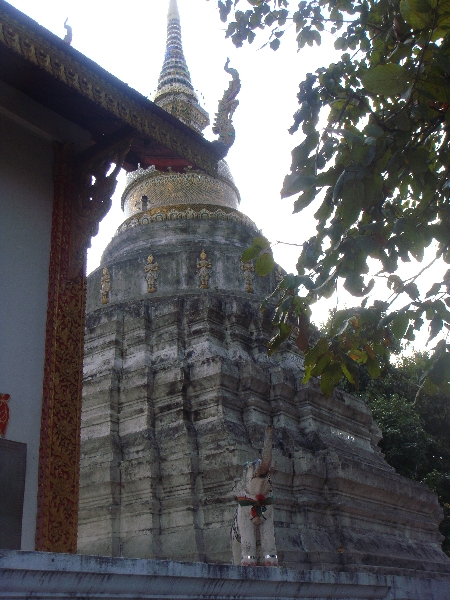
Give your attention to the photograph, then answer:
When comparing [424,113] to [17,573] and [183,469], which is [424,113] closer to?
[17,573]

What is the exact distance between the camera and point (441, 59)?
10.2ft

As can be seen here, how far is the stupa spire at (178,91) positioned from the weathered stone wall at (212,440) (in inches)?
258

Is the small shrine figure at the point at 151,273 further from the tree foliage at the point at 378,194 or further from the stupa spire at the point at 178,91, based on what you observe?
the tree foliage at the point at 378,194

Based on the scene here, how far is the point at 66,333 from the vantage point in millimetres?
5637

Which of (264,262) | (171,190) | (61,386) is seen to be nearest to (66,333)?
(61,386)

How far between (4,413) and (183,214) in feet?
34.7

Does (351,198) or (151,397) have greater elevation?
(151,397)

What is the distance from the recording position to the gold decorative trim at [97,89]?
4.60 m

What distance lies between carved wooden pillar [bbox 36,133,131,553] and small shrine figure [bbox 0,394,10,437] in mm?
354

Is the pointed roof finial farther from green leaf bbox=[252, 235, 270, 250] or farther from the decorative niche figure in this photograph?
green leaf bbox=[252, 235, 270, 250]

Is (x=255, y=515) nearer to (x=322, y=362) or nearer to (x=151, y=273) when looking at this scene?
(x=322, y=362)

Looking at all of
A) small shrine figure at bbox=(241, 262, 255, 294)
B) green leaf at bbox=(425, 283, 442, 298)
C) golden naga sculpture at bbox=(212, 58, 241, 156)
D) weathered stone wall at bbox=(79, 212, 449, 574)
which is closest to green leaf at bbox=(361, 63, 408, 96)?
green leaf at bbox=(425, 283, 442, 298)

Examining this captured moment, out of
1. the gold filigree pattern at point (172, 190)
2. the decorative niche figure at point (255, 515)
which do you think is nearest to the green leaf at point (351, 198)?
the decorative niche figure at point (255, 515)

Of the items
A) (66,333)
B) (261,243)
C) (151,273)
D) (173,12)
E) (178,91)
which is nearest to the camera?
(261,243)
